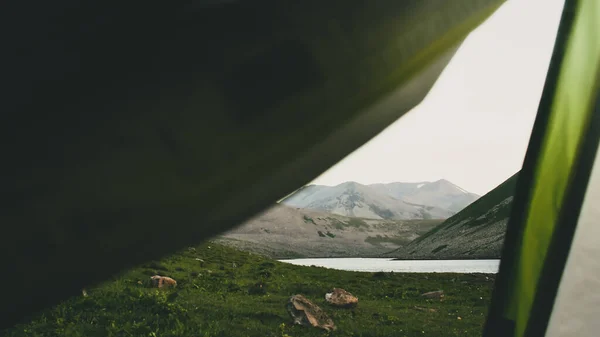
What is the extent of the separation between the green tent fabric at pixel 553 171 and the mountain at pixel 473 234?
232 feet

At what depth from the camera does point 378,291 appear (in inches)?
819

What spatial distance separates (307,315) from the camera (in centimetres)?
1095

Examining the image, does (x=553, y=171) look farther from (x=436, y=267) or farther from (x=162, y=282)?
Result: (x=436, y=267)

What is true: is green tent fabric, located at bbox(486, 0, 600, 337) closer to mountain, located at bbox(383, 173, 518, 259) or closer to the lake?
the lake

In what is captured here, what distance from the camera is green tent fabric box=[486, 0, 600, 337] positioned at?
4.58ft

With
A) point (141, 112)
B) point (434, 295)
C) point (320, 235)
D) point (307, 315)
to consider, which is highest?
point (141, 112)

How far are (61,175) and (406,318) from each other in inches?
560

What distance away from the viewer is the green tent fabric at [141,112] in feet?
1.94

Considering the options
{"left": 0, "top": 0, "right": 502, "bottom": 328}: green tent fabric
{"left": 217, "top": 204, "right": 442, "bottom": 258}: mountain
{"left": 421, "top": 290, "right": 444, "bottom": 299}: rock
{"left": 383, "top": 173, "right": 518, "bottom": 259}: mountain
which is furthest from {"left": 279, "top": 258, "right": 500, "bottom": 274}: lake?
{"left": 217, "top": 204, "right": 442, "bottom": 258}: mountain

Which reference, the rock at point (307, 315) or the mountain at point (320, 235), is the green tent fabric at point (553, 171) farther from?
the mountain at point (320, 235)

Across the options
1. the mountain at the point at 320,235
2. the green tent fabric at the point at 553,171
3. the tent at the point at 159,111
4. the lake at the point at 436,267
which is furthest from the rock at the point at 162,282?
the mountain at the point at 320,235

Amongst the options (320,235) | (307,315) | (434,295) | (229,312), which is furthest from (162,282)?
(320,235)

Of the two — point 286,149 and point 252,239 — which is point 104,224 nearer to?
point 286,149

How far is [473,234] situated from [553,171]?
93536 millimetres
